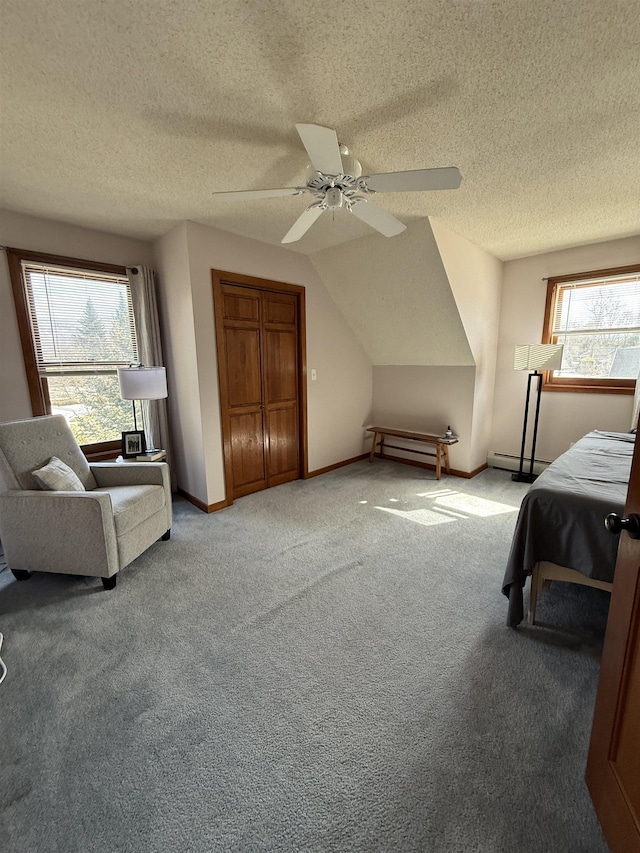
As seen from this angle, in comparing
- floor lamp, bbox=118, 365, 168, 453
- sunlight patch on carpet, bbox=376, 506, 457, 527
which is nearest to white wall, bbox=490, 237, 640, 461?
sunlight patch on carpet, bbox=376, 506, 457, 527

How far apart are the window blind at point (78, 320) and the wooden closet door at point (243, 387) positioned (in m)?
0.95

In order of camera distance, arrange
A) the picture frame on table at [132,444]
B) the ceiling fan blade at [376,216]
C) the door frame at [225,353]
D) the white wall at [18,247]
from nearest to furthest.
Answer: the ceiling fan blade at [376,216] < the white wall at [18,247] < the picture frame on table at [132,444] < the door frame at [225,353]

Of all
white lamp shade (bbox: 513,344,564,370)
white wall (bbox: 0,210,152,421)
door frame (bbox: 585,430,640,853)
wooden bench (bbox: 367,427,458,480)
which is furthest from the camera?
wooden bench (bbox: 367,427,458,480)

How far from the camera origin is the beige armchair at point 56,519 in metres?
2.12

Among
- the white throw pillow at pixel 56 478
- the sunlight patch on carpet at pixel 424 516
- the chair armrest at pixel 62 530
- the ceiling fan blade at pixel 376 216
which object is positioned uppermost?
the ceiling fan blade at pixel 376 216

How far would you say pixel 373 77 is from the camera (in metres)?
1.42

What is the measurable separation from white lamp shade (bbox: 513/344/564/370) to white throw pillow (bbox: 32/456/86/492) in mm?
4083

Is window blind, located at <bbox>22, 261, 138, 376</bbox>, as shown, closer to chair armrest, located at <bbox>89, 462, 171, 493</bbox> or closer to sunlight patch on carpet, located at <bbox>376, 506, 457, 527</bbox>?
chair armrest, located at <bbox>89, 462, 171, 493</bbox>

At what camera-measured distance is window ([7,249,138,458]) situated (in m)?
2.79

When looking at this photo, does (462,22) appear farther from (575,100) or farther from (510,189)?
(510,189)

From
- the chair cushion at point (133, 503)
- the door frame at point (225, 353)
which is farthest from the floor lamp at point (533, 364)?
the chair cushion at point (133, 503)

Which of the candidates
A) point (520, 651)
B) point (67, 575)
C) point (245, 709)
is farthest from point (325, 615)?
point (67, 575)

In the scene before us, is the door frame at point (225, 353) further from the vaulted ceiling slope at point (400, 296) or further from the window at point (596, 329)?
the window at point (596, 329)

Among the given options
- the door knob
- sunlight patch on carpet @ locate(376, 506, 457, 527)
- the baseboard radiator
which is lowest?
sunlight patch on carpet @ locate(376, 506, 457, 527)
